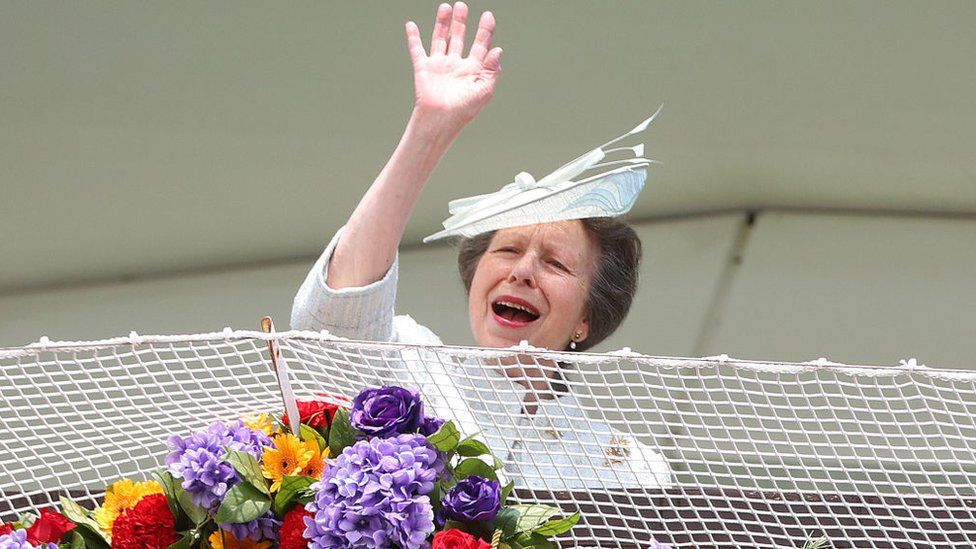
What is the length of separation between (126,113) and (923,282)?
2.03 metres

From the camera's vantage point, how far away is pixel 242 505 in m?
0.95

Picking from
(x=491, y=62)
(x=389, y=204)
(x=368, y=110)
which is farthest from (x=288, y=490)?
(x=368, y=110)

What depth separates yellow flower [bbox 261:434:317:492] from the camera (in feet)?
3.18

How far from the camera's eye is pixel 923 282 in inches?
153

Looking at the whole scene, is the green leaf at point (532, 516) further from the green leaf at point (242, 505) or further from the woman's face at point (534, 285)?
the woman's face at point (534, 285)

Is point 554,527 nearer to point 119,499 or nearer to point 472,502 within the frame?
point 472,502

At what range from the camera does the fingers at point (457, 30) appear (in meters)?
1.57

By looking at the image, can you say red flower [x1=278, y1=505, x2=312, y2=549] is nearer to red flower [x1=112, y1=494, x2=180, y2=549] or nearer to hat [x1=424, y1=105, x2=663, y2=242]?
red flower [x1=112, y1=494, x2=180, y2=549]

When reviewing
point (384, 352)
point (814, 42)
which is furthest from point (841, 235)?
point (384, 352)

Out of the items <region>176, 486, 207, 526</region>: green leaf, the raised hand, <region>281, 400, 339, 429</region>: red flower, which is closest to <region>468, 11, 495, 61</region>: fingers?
the raised hand

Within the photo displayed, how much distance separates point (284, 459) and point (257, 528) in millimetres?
47

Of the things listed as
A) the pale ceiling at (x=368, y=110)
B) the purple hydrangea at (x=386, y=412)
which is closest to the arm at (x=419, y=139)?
the purple hydrangea at (x=386, y=412)

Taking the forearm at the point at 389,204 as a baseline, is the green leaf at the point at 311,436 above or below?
below

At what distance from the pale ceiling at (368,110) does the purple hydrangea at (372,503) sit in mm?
2530
